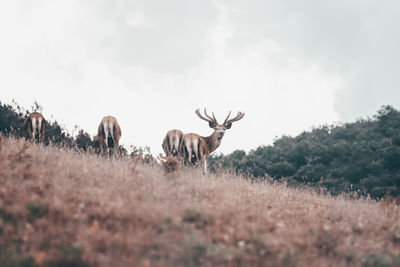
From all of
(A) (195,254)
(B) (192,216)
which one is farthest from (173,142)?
(A) (195,254)

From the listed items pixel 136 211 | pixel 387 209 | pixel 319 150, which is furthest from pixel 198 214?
pixel 319 150

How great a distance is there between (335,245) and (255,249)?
167 centimetres

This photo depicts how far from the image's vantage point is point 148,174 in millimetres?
9531

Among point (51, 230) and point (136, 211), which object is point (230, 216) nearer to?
point (136, 211)

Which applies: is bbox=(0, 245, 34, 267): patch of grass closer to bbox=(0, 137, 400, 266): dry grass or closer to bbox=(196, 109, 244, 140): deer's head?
bbox=(0, 137, 400, 266): dry grass

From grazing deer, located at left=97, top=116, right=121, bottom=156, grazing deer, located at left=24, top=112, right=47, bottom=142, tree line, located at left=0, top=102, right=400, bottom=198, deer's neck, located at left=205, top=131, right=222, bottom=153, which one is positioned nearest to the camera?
grazing deer, located at left=97, top=116, right=121, bottom=156

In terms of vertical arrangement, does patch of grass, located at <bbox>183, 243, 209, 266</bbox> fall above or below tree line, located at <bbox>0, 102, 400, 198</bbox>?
below

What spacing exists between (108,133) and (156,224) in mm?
7620

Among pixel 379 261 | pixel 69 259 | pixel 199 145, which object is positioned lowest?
pixel 379 261

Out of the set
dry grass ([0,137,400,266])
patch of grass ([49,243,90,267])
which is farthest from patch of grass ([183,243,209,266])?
patch of grass ([49,243,90,267])

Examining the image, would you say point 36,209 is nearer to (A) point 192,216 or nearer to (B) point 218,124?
(A) point 192,216

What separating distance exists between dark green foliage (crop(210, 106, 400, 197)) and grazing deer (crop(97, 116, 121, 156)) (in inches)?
402

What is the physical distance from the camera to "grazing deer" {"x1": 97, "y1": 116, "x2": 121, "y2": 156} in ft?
44.5

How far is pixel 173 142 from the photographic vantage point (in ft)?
42.1
